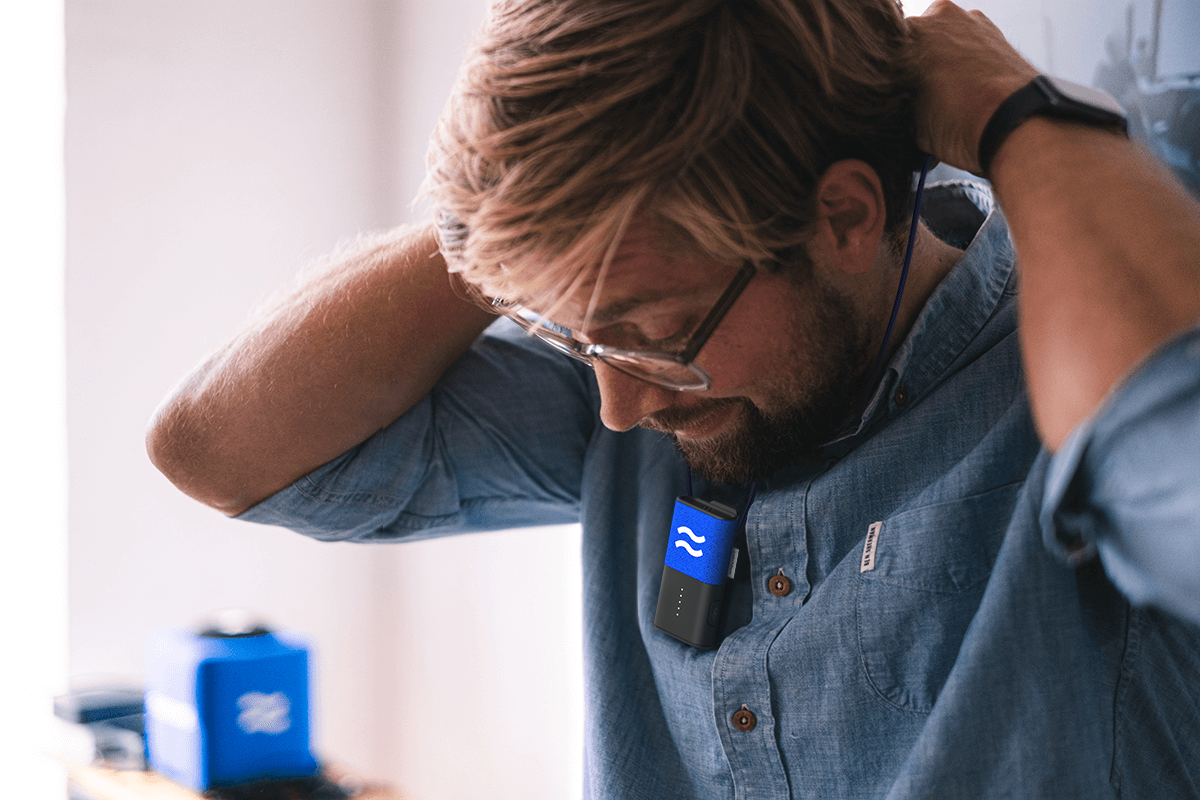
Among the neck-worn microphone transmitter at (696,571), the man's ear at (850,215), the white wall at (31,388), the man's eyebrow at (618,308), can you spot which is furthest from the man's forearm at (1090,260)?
the white wall at (31,388)

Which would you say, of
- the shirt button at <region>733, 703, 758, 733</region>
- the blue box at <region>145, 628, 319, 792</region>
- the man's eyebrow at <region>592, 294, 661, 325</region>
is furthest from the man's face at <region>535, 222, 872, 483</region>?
the blue box at <region>145, 628, 319, 792</region>

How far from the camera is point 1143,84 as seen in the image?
1041 millimetres

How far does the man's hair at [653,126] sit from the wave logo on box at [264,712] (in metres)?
0.87

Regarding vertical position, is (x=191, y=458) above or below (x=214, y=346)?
above

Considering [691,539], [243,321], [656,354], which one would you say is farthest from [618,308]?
[243,321]

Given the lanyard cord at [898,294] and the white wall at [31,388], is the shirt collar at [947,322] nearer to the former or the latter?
the lanyard cord at [898,294]

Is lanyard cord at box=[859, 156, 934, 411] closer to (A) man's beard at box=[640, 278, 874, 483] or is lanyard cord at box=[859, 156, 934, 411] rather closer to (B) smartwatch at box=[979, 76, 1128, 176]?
(A) man's beard at box=[640, 278, 874, 483]

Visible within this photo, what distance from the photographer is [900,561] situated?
2.75ft

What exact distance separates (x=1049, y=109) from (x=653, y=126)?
0.31 metres

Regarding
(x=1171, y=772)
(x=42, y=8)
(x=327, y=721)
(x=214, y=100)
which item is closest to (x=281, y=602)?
(x=327, y=721)

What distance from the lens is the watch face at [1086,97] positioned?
0.66 metres

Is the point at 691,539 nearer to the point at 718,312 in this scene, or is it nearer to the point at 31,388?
the point at 718,312

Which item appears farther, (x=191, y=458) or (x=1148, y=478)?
(x=191, y=458)

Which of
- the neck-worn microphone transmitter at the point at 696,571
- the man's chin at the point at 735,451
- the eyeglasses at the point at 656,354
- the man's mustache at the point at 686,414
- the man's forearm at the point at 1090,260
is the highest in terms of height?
the man's forearm at the point at 1090,260
